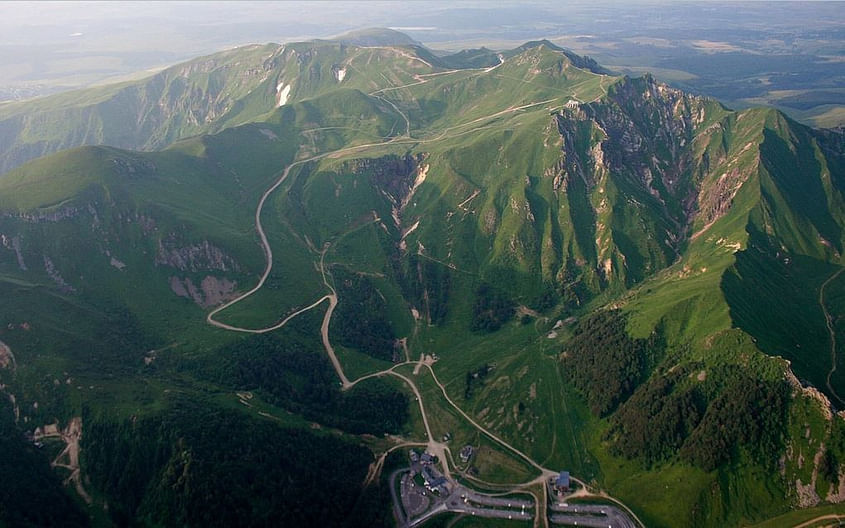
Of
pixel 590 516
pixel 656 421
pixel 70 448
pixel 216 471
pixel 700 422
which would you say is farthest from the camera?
pixel 656 421

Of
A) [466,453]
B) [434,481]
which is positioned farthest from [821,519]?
[434,481]

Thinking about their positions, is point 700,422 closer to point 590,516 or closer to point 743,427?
point 743,427

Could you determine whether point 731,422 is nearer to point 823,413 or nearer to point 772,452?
point 772,452

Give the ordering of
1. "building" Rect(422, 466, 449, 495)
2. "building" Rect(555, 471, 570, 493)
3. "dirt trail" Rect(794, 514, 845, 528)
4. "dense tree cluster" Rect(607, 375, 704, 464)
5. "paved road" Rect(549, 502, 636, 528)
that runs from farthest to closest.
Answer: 1. "dense tree cluster" Rect(607, 375, 704, 464)
2. "building" Rect(422, 466, 449, 495)
3. "building" Rect(555, 471, 570, 493)
4. "paved road" Rect(549, 502, 636, 528)
5. "dirt trail" Rect(794, 514, 845, 528)

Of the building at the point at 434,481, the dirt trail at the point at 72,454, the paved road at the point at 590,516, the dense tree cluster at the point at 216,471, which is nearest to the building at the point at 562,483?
the paved road at the point at 590,516

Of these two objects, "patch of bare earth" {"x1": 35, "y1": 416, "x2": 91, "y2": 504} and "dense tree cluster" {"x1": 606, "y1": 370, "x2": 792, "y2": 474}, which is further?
"patch of bare earth" {"x1": 35, "y1": 416, "x2": 91, "y2": 504}

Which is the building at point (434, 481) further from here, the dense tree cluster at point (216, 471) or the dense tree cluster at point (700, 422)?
the dense tree cluster at point (700, 422)

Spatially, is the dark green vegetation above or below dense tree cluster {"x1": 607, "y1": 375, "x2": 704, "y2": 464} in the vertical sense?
above

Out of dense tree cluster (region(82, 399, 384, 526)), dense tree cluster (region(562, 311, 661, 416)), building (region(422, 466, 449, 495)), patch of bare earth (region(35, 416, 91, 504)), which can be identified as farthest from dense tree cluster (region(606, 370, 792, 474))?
patch of bare earth (region(35, 416, 91, 504))

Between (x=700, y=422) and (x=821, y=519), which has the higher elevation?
(x=700, y=422)

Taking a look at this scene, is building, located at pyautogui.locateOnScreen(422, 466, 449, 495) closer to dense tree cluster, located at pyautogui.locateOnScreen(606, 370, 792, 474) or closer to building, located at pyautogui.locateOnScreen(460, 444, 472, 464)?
building, located at pyautogui.locateOnScreen(460, 444, 472, 464)
